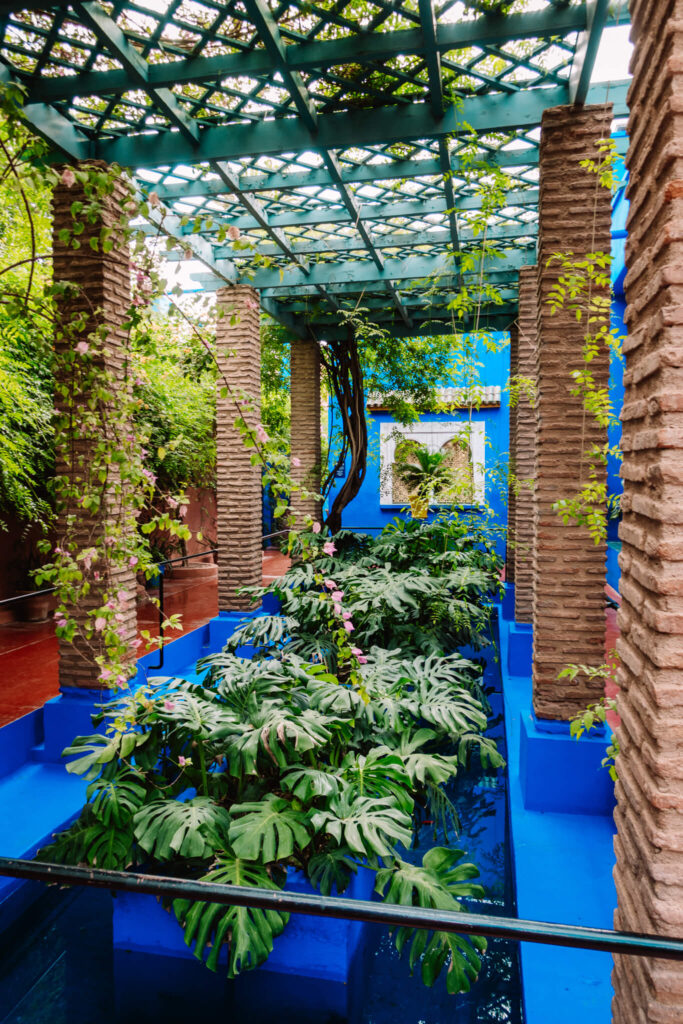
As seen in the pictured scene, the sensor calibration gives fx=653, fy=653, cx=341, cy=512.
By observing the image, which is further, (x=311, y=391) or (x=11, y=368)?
(x=311, y=391)

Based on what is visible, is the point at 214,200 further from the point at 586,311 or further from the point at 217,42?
the point at 586,311

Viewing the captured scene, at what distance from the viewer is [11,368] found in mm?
6281

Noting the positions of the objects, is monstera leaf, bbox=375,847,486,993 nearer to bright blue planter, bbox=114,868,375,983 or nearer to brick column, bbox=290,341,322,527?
bright blue planter, bbox=114,868,375,983

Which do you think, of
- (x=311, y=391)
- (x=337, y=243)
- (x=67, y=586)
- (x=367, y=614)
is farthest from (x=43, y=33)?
(x=311, y=391)

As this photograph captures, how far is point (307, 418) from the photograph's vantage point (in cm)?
909

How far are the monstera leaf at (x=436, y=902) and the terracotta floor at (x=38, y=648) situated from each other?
225 centimetres

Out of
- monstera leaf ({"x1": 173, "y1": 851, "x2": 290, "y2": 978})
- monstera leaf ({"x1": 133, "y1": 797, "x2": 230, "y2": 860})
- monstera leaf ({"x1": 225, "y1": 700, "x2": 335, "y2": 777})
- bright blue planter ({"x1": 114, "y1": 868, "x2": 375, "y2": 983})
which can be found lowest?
bright blue planter ({"x1": 114, "y1": 868, "x2": 375, "y2": 983})

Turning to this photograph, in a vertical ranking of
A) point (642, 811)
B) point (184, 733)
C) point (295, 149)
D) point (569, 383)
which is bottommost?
point (184, 733)

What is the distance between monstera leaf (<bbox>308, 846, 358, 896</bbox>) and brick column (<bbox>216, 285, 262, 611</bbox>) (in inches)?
177

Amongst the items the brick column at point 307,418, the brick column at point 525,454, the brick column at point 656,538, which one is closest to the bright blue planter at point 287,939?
the brick column at point 656,538

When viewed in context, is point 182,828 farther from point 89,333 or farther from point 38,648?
point 38,648

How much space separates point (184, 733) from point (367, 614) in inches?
93.3

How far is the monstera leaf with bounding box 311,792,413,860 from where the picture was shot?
2.41 metres

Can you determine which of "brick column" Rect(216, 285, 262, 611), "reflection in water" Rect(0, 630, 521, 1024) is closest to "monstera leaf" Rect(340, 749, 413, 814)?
"reflection in water" Rect(0, 630, 521, 1024)
